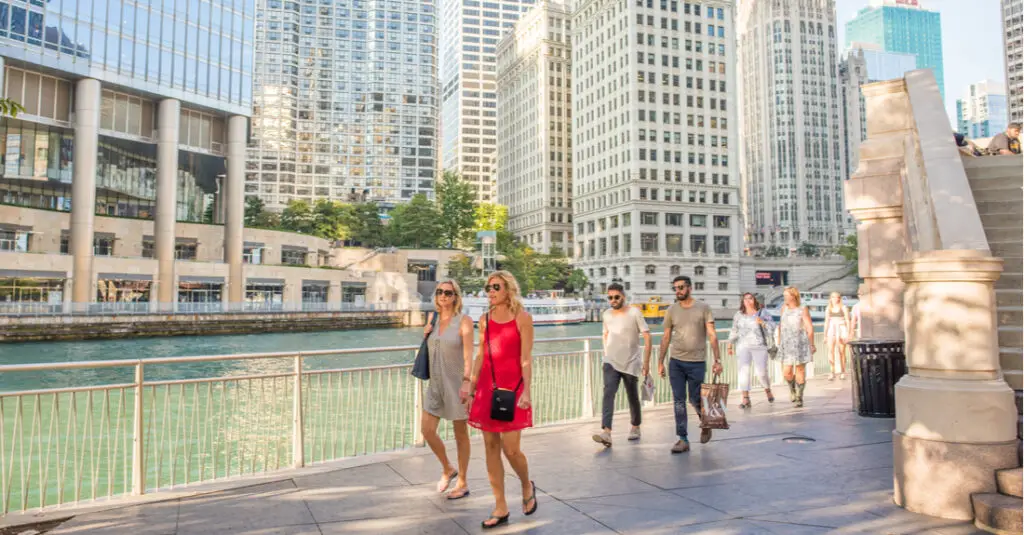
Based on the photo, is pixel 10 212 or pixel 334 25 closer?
pixel 10 212

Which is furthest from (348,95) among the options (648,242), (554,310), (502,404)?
(502,404)

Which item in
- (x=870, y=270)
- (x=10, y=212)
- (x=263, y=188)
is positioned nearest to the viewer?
(x=870, y=270)

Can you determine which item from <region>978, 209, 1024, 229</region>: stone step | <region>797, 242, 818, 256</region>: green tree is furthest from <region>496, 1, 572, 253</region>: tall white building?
<region>978, 209, 1024, 229</region>: stone step

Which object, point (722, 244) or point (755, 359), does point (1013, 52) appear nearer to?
point (722, 244)

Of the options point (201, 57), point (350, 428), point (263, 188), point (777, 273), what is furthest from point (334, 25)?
point (350, 428)

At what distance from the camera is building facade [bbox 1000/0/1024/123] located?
91812 millimetres

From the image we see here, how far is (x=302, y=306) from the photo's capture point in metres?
62.0

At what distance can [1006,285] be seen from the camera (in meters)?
8.15

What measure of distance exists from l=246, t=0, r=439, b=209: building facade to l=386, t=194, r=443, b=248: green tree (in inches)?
2010

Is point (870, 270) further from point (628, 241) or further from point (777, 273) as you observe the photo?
point (777, 273)

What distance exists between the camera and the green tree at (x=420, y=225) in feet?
298

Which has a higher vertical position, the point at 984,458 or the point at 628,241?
the point at 628,241

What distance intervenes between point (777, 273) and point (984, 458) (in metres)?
125

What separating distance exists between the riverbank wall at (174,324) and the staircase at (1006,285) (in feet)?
168
